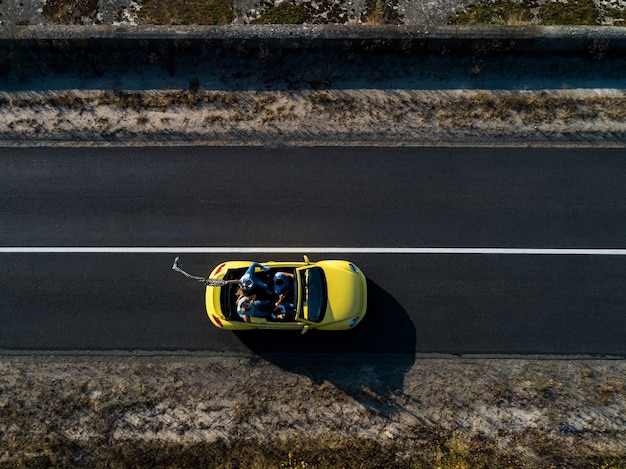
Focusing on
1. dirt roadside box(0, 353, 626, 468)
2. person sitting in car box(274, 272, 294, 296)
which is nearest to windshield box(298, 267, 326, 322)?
person sitting in car box(274, 272, 294, 296)

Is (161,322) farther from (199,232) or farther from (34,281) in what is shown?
(34,281)

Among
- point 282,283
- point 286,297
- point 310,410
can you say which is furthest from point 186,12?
point 310,410

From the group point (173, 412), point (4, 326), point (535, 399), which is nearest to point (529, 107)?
point (535, 399)

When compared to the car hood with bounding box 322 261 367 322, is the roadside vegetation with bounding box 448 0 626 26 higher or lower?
higher

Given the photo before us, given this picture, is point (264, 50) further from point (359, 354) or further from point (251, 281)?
point (359, 354)

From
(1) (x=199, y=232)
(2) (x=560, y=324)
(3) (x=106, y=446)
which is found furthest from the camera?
(1) (x=199, y=232)

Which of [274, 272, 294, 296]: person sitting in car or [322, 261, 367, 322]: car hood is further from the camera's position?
[322, 261, 367, 322]: car hood

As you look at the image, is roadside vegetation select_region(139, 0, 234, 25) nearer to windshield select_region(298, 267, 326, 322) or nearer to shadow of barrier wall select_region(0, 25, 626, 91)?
shadow of barrier wall select_region(0, 25, 626, 91)

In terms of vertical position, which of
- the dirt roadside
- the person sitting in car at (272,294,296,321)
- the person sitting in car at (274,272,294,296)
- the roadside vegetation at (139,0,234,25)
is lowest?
the dirt roadside
